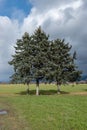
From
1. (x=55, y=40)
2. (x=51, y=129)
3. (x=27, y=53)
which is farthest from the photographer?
(x=55, y=40)

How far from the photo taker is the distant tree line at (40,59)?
5762cm

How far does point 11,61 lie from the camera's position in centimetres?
5909

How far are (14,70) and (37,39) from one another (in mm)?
7455

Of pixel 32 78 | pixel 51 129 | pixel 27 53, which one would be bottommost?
pixel 51 129

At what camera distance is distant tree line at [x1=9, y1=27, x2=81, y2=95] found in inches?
2269

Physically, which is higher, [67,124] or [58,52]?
[58,52]

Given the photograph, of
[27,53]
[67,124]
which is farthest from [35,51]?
[67,124]

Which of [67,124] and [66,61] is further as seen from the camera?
[66,61]

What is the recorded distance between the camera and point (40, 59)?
57.3 meters

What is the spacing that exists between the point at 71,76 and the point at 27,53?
10.7 meters

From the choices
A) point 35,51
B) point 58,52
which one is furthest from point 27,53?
point 58,52

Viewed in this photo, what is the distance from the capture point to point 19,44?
194ft

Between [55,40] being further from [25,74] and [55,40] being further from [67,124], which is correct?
[67,124]

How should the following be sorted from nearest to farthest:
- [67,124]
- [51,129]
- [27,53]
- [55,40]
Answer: [51,129] < [67,124] < [27,53] < [55,40]
